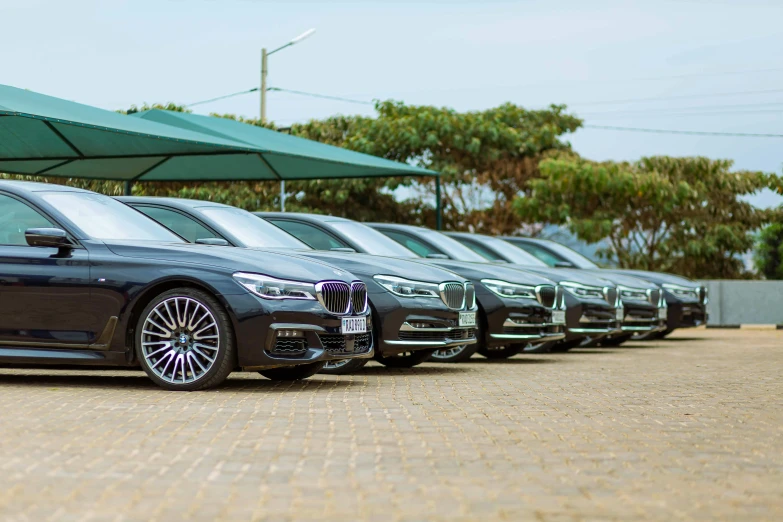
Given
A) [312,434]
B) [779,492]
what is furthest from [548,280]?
[779,492]

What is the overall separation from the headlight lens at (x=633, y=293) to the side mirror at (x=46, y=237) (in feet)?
36.9

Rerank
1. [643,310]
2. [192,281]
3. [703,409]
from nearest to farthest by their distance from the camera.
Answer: [703,409]
[192,281]
[643,310]

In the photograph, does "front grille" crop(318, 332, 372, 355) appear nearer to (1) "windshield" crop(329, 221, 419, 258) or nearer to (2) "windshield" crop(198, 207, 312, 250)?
(2) "windshield" crop(198, 207, 312, 250)

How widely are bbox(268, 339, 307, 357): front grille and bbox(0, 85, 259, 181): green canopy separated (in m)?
7.35

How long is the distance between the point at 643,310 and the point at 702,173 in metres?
19.9

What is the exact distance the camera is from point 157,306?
389 inches

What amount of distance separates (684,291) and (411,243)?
800cm

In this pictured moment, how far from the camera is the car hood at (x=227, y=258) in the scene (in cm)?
995

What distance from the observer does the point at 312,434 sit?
24.0 feet

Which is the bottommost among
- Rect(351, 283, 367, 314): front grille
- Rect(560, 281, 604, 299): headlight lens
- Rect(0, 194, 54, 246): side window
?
Rect(351, 283, 367, 314): front grille

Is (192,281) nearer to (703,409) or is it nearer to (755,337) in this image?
(703,409)

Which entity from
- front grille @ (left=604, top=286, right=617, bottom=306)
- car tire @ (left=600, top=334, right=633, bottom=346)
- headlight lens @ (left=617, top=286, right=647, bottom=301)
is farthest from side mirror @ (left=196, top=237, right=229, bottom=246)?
car tire @ (left=600, top=334, right=633, bottom=346)

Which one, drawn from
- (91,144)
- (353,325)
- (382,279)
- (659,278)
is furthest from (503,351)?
(91,144)

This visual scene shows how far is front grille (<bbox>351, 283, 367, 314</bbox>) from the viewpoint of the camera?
10.7 m
